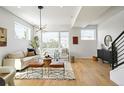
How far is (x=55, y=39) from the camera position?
13219mm

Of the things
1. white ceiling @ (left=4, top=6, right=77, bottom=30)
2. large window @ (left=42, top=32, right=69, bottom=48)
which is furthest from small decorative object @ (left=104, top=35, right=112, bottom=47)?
large window @ (left=42, top=32, right=69, bottom=48)

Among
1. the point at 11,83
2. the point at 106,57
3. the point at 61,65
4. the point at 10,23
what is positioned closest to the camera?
the point at 11,83

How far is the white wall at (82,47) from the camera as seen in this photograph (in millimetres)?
12992

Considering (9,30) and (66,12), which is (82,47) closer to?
(66,12)

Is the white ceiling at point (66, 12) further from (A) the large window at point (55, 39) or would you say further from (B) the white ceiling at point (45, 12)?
(A) the large window at point (55, 39)

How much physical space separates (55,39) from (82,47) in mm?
2338

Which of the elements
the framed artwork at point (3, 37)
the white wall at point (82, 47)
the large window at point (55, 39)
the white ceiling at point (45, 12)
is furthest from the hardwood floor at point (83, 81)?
the large window at point (55, 39)

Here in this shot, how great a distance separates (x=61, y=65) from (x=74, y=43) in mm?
6991

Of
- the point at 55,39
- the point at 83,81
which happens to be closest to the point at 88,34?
the point at 55,39
